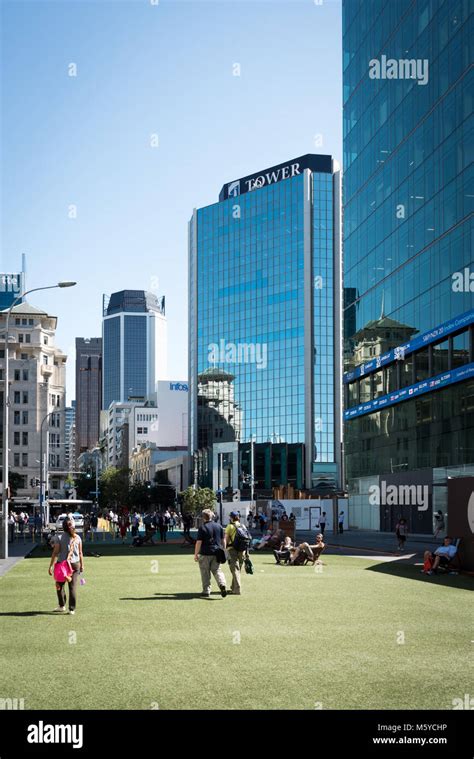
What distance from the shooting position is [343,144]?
7850 cm

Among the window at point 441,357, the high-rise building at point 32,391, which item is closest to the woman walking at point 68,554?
the window at point 441,357

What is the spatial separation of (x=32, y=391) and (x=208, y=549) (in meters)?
128

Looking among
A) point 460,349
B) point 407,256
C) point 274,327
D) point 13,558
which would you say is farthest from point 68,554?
point 274,327

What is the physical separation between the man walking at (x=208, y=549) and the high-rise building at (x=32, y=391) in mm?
117638

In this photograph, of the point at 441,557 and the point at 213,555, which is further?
the point at 441,557

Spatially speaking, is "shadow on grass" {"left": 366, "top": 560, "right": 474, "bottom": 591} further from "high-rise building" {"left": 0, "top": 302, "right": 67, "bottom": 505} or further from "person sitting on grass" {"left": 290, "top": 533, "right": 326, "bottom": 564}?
"high-rise building" {"left": 0, "top": 302, "right": 67, "bottom": 505}

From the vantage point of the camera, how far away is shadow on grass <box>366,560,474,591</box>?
932 inches

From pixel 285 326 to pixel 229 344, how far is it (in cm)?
1239

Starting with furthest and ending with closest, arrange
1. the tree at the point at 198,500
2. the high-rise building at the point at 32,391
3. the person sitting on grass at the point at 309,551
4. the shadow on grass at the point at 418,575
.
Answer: the high-rise building at the point at 32,391
the tree at the point at 198,500
the person sitting on grass at the point at 309,551
the shadow on grass at the point at 418,575

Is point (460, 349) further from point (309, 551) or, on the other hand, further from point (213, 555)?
point (213, 555)

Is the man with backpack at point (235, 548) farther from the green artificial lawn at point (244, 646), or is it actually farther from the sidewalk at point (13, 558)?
the sidewalk at point (13, 558)

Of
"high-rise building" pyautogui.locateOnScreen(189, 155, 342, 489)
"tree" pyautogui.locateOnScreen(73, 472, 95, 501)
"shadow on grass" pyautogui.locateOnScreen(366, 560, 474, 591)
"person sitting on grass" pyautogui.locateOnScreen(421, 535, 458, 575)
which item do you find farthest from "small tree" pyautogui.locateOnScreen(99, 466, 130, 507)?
"person sitting on grass" pyautogui.locateOnScreen(421, 535, 458, 575)

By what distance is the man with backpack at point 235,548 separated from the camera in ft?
68.3

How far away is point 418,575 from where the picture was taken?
26516mm
